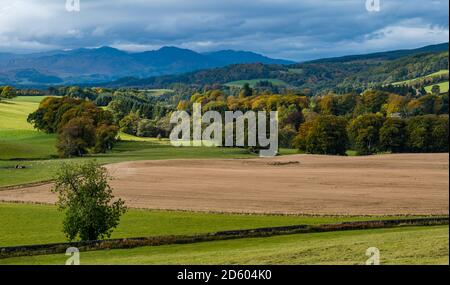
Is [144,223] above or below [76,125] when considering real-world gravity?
below

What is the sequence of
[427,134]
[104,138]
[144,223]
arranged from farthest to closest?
1. [104,138]
2. [427,134]
3. [144,223]

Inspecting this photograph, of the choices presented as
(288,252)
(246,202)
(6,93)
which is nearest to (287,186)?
(246,202)

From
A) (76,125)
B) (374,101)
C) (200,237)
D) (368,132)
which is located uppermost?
(374,101)

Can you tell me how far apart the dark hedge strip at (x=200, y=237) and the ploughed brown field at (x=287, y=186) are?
22.3 ft

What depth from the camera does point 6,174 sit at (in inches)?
2675

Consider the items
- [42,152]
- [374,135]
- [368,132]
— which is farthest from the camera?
[374,135]

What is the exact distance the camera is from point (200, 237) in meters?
34.8

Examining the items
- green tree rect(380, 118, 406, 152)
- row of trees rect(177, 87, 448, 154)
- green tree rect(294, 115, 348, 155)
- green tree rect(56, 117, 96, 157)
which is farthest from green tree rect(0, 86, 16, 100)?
green tree rect(380, 118, 406, 152)

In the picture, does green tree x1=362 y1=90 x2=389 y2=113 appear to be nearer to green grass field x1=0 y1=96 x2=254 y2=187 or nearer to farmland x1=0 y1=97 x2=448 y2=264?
green grass field x1=0 y1=96 x2=254 y2=187

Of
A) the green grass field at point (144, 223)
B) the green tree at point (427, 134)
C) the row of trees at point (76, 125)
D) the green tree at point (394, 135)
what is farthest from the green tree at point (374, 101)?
the green grass field at point (144, 223)

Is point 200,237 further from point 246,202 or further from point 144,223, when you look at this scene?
point 246,202

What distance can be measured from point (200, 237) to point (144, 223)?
957 centimetres

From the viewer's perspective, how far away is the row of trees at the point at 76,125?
8944 centimetres

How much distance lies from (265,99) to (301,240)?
11611 cm
